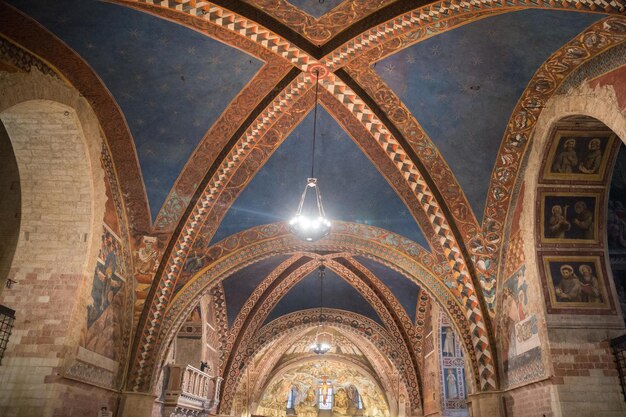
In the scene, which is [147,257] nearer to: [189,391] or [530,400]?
[189,391]

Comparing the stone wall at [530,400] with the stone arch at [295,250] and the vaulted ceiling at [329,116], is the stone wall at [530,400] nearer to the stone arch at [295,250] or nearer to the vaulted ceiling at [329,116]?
the vaulted ceiling at [329,116]

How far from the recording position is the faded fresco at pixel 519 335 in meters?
7.61

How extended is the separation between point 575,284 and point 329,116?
16.1 feet

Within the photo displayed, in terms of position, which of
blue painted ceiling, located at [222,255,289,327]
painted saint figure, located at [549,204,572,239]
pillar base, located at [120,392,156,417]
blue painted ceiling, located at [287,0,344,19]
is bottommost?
pillar base, located at [120,392,156,417]

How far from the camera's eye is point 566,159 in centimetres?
752

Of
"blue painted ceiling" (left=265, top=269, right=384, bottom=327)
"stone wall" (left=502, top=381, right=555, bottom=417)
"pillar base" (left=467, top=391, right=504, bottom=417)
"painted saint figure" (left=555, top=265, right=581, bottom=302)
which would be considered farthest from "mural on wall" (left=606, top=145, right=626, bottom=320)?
"blue painted ceiling" (left=265, top=269, right=384, bottom=327)

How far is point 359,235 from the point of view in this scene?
35.3ft

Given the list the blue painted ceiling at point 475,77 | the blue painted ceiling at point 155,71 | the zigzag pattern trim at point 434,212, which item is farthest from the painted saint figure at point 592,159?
the blue painted ceiling at point 155,71

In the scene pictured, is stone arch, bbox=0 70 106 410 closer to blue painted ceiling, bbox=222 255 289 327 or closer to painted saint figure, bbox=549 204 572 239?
blue painted ceiling, bbox=222 255 289 327

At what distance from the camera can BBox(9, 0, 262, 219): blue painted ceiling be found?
6.56 meters

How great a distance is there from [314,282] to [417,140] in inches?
304

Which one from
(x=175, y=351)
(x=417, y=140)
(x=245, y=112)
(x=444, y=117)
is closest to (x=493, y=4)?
(x=444, y=117)

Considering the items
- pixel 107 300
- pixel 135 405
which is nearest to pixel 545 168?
pixel 107 300

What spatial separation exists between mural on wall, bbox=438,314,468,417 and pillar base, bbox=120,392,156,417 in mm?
7632
